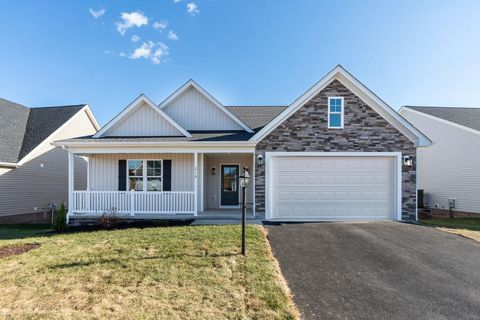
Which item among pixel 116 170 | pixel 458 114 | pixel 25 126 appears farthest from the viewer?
pixel 458 114

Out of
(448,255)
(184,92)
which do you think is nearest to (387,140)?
(448,255)

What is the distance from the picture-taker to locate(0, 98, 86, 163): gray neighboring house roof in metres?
14.4

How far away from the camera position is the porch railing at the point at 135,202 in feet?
35.7

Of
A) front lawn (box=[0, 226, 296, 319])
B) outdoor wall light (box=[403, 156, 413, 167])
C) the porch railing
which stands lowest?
front lawn (box=[0, 226, 296, 319])

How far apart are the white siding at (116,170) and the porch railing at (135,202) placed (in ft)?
4.17

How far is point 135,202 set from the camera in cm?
1092

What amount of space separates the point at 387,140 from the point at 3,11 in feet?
52.5

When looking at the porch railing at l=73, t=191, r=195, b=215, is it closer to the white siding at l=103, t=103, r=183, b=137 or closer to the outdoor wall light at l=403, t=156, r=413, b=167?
the white siding at l=103, t=103, r=183, b=137

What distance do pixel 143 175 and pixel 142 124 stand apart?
2.30 metres

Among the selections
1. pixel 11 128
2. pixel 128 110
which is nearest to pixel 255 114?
pixel 128 110

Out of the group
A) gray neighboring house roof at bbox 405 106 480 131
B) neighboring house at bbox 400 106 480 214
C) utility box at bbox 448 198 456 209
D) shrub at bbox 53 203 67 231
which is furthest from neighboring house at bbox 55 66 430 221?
gray neighboring house roof at bbox 405 106 480 131

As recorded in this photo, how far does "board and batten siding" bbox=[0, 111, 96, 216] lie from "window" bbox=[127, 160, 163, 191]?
6.83 metres

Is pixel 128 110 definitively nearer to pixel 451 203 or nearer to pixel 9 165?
pixel 9 165

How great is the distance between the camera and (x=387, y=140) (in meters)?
10.7
